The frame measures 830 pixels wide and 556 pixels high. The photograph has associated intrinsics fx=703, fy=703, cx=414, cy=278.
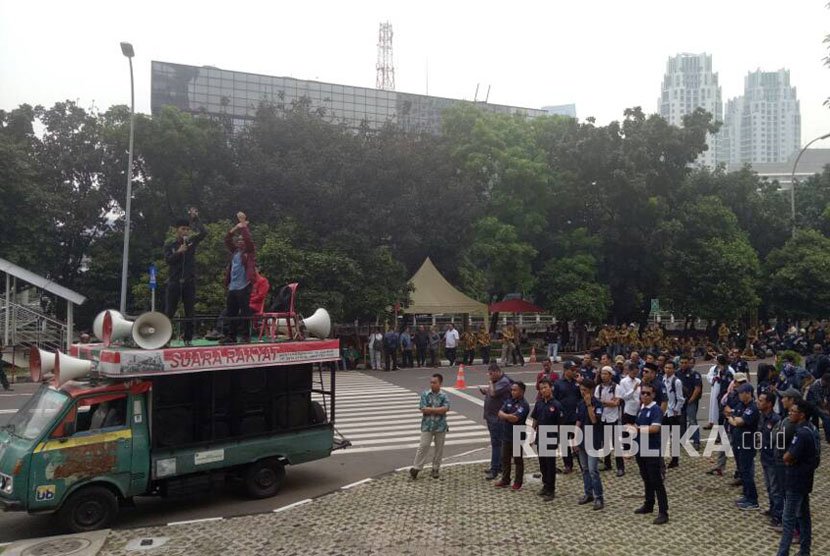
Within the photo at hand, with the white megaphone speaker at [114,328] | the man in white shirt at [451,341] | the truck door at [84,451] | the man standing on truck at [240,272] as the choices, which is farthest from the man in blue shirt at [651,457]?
the man in white shirt at [451,341]

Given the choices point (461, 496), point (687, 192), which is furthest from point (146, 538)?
point (687, 192)

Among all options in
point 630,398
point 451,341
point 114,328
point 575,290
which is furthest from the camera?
point 575,290

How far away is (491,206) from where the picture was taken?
35.5m

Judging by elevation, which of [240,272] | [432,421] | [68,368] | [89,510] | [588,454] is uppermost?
[240,272]

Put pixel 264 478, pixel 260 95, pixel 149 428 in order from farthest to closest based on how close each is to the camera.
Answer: pixel 260 95 < pixel 264 478 < pixel 149 428

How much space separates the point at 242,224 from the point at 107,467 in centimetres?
388

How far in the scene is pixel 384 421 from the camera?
16.1 meters

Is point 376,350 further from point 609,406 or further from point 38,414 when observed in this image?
point 38,414

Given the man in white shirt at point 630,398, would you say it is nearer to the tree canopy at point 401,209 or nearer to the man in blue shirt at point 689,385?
the man in blue shirt at point 689,385

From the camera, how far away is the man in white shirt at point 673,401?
11781 millimetres

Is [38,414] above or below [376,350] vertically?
above

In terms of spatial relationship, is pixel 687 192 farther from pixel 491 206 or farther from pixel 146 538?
pixel 146 538

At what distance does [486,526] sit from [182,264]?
601 cm

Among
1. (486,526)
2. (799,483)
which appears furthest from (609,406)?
(799,483)
